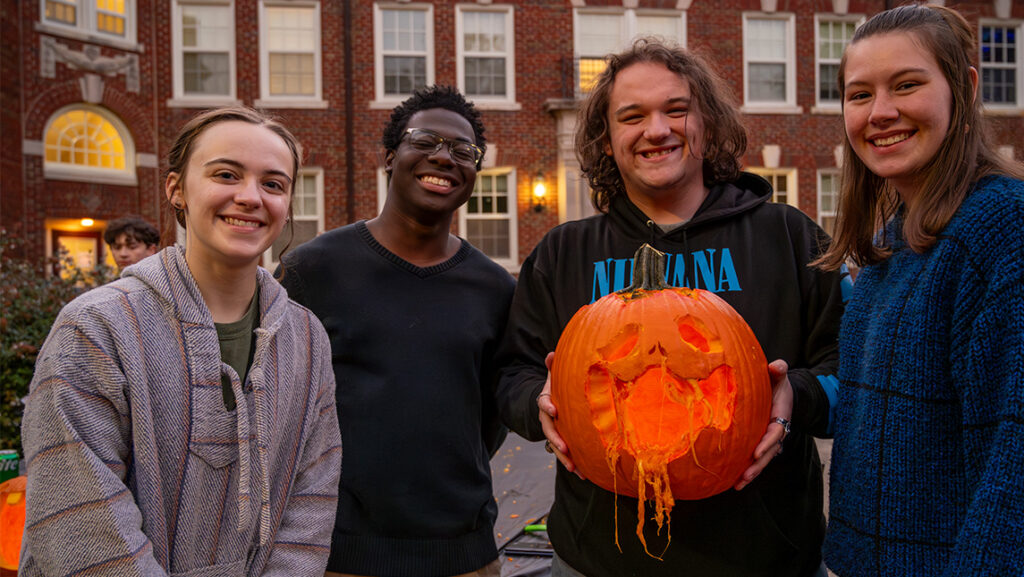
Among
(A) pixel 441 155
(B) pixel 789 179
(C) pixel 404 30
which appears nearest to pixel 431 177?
(A) pixel 441 155

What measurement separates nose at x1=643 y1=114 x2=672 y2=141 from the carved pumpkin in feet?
8.45

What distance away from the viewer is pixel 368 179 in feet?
39.8

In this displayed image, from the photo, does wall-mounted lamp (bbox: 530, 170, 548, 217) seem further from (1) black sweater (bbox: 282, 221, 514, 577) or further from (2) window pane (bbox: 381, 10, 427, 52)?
(1) black sweater (bbox: 282, 221, 514, 577)

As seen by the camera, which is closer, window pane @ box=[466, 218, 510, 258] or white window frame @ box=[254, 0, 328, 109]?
white window frame @ box=[254, 0, 328, 109]

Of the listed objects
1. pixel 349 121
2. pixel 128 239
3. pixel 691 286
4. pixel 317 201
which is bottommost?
pixel 691 286

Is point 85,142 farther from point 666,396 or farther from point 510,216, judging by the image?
point 666,396

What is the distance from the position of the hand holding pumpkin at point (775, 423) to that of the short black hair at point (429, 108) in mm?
1383

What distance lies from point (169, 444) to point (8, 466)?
2028 millimetres

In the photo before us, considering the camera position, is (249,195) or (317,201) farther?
(317,201)

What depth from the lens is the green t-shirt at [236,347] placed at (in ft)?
5.37

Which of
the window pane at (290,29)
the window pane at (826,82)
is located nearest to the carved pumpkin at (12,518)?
the window pane at (290,29)

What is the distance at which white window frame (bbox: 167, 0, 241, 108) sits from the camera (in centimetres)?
1183

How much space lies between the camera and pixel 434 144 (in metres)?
2.36

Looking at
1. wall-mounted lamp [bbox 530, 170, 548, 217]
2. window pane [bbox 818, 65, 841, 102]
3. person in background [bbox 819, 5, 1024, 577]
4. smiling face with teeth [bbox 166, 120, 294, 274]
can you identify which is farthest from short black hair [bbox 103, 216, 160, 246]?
window pane [bbox 818, 65, 841, 102]
